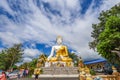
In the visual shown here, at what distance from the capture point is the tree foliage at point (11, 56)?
4684cm

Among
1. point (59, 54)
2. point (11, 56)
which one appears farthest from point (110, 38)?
point (11, 56)

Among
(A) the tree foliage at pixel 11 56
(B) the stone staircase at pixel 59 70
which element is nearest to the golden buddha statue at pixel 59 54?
(B) the stone staircase at pixel 59 70

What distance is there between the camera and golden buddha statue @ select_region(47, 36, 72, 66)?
2294cm

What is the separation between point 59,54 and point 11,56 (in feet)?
86.7

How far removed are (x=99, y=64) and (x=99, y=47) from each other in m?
29.7

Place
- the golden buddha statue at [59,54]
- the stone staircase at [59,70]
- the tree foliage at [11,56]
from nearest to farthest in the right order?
the stone staircase at [59,70] → the golden buddha statue at [59,54] → the tree foliage at [11,56]

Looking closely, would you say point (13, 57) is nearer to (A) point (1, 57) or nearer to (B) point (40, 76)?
(A) point (1, 57)

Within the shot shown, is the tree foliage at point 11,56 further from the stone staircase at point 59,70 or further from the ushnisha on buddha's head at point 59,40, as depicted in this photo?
the stone staircase at point 59,70

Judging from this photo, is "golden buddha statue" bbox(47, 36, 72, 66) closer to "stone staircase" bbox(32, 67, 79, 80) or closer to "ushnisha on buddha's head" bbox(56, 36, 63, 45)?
"ushnisha on buddha's head" bbox(56, 36, 63, 45)

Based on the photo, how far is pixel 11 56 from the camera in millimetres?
46906

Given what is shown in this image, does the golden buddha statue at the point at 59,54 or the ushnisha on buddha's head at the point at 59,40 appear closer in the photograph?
the golden buddha statue at the point at 59,54

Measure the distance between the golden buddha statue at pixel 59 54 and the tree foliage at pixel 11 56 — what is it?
80.6ft

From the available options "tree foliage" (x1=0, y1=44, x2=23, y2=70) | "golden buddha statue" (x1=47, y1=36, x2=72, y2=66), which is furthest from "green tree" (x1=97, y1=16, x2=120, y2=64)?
"tree foliage" (x1=0, y1=44, x2=23, y2=70)

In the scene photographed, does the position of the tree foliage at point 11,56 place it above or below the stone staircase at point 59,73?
above
